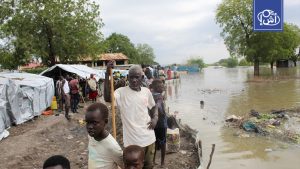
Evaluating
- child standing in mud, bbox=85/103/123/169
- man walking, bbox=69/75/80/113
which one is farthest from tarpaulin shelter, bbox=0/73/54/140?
child standing in mud, bbox=85/103/123/169

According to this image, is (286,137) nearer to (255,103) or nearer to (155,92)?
(155,92)

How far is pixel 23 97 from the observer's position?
13297mm

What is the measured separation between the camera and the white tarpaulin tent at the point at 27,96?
40.0 feet

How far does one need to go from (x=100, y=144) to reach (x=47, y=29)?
23405 mm

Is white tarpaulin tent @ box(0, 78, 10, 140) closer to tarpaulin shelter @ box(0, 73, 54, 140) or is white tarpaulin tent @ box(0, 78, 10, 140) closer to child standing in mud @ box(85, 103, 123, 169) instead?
tarpaulin shelter @ box(0, 73, 54, 140)

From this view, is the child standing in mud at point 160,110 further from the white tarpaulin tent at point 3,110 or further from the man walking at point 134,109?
the white tarpaulin tent at point 3,110

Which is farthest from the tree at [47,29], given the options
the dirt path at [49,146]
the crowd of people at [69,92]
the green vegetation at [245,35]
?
the green vegetation at [245,35]

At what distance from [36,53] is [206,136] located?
1678 centimetres

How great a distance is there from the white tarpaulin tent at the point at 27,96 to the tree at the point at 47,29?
29.6 feet

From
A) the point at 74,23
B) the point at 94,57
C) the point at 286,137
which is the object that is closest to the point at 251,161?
the point at 286,137

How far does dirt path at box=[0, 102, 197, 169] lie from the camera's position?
24.9ft

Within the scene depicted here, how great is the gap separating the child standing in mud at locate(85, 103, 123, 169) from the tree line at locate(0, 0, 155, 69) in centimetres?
2231

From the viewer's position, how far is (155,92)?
5.82 meters

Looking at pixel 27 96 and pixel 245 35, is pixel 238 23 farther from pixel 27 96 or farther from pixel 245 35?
pixel 27 96
